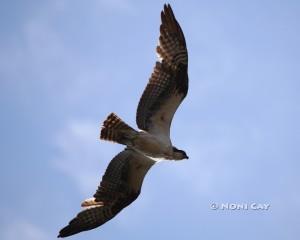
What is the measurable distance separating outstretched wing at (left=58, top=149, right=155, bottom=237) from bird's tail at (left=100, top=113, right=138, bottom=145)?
880 mm

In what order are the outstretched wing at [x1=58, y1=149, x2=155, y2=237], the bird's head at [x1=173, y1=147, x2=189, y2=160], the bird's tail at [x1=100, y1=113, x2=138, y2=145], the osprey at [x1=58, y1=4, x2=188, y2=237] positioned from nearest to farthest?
the bird's tail at [x1=100, y1=113, x2=138, y2=145] → the osprey at [x1=58, y1=4, x2=188, y2=237] → the bird's head at [x1=173, y1=147, x2=189, y2=160] → the outstretched wing at [x1=58, y1=149, x2=155, y2=237]

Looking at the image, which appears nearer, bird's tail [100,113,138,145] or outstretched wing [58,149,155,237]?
bird's tail [100,113,138,145]

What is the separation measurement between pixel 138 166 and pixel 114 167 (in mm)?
665

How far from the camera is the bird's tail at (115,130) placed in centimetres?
1441

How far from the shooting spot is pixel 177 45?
14758 mm

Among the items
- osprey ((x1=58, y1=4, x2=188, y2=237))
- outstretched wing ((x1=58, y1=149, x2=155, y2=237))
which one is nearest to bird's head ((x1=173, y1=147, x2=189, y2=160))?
osprey ((x1=58, y1=4, x2=188, y2=237))

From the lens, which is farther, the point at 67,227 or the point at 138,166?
the point at 138,166

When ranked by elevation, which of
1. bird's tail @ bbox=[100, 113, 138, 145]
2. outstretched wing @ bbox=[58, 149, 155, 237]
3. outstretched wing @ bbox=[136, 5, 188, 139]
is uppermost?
outstretched wing @ bbox=[136, 5, 188, 139]

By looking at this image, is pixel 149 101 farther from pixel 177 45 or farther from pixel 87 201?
pixel 87 201

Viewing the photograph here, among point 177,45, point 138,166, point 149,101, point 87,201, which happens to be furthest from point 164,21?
point 87,201

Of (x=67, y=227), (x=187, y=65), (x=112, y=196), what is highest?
(x=187, y=65)

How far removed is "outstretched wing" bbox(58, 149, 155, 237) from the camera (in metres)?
15.2

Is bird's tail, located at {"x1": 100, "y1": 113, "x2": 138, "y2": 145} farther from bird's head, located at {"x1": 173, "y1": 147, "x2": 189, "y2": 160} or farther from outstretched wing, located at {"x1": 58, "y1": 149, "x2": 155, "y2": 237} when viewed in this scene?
bird's head, located at {"x1": 173, "y1": 147, "x2": 189, "y2": 160}

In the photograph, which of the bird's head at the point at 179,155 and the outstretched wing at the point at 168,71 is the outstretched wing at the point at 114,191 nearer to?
the bird's head at the point at 179,155
